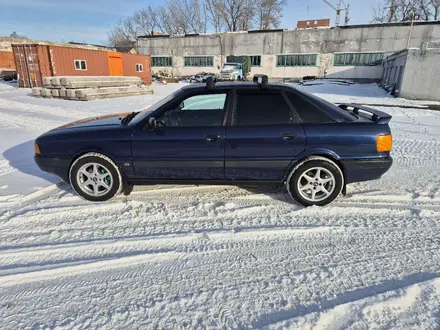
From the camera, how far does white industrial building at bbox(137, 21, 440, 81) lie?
3003 cm

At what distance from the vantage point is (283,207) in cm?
354

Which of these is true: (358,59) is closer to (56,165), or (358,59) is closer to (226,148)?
(226,148)

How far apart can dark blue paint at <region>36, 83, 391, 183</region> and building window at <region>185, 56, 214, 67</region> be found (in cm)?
3722

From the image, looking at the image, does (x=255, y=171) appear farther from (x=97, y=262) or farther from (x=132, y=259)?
(x=97, y=262)

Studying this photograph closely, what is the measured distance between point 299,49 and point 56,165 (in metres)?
35.1

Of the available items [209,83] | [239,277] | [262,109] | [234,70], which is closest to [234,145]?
[262,109]

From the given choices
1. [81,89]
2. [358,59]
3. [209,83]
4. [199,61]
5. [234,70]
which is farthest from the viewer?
[199,61]

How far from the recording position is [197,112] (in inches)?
145

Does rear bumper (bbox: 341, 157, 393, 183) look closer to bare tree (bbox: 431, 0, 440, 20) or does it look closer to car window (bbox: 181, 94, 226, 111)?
car window (bbox: 181, 94, 226, 111)

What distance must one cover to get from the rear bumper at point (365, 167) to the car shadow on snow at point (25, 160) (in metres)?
4.07

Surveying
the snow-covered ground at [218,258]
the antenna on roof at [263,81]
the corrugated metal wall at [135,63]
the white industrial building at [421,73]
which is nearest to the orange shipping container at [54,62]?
the corrugated metal wall at [135,63]

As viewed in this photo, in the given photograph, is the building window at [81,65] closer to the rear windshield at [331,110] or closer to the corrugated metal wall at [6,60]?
the rear windshield at [331,110]

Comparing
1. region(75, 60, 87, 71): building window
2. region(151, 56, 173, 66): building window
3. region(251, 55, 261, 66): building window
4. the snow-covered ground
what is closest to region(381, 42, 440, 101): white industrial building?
the snow-covered ground

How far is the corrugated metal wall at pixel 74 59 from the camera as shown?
1997cm
